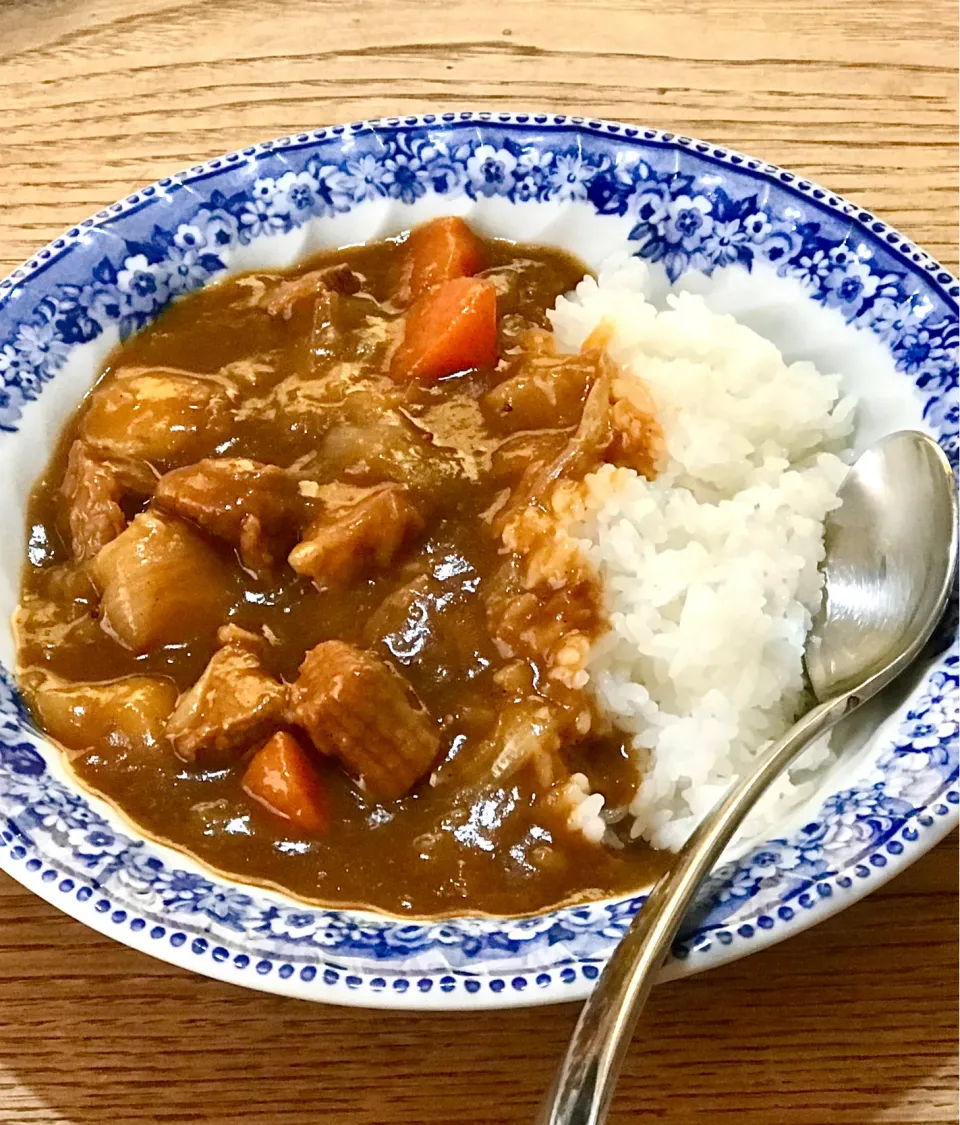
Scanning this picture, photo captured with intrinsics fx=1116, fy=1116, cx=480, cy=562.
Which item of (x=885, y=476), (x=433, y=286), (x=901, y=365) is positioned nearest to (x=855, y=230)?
(x=901, y=365)

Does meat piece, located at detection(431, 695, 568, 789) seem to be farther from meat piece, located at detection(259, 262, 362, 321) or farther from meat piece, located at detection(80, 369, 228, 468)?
meat piece, located at detection(259, 262, 362, 321)

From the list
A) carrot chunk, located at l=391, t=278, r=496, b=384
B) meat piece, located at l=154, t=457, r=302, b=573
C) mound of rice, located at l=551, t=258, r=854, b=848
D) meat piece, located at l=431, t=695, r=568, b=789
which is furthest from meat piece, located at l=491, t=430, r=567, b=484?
meat piece, located at l=431, t=695, r=568, b=789

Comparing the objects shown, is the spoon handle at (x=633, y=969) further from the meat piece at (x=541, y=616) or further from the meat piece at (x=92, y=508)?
the meat piece at (x=92, y=508)

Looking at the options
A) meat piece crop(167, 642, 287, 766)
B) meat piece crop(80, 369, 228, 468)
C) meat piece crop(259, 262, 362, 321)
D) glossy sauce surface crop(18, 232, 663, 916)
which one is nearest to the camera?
glossy sauce surface crop(18, 232, 663, 916)

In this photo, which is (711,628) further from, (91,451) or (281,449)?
(91,451)

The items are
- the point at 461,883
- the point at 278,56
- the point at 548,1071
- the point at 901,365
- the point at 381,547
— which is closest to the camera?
the point at 548,1071

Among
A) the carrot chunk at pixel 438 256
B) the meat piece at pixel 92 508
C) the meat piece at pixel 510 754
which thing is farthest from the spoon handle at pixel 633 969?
the carrot chunk at pixel 438 256
